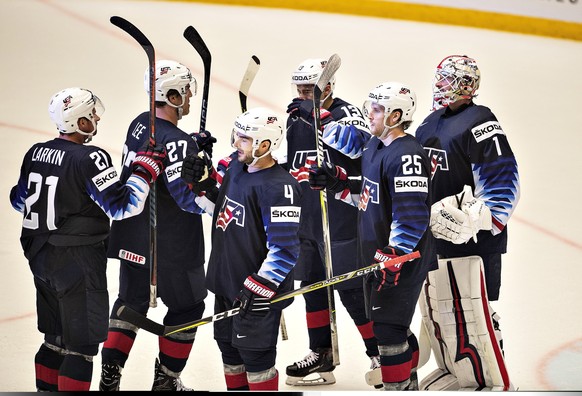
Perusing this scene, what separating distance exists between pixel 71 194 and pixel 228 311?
2.44ft

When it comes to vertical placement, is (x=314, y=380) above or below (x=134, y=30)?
below

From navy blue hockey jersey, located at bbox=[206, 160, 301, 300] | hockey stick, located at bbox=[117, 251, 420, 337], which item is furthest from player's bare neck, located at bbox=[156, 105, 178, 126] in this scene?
hockey stick, located at bbox=[117, 251, 420, 337]

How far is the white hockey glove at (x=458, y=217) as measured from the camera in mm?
4734

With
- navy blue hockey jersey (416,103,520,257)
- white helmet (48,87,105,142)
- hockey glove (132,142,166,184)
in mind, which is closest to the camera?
white helmet (48,87,105,142)

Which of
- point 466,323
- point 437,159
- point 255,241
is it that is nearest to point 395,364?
point 466,323

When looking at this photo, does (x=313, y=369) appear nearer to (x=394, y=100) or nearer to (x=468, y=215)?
(x=468, y=215)

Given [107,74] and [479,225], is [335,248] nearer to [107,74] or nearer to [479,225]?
[479,225]

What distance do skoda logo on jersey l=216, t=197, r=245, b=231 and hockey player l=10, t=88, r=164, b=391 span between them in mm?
341

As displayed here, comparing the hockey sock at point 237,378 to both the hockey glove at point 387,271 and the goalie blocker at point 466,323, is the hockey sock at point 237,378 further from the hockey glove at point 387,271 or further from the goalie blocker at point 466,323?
the goalie blocker at point 466,323

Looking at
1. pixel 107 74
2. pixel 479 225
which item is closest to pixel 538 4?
pixel 107 74

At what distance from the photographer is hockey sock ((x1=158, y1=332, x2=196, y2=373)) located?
5.07 meters

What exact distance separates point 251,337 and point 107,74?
4904 millimetres

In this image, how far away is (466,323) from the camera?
193 inches

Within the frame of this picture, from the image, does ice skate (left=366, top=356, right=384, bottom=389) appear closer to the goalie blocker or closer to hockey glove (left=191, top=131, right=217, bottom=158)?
the goalie blocker
